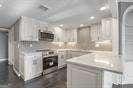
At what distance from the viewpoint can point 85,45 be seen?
6246 millimetres

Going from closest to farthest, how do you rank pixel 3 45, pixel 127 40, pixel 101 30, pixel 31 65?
pixel 127 40 → pixel 31 65 → pixel 101 30 → pixel 3 45

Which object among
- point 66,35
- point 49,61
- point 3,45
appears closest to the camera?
point 49,61

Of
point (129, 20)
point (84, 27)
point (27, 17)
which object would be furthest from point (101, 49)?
point (129, 20)

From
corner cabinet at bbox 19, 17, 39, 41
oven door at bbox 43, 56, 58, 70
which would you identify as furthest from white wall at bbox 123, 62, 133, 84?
corner cabinet at bbox 19, 17, 39, 41

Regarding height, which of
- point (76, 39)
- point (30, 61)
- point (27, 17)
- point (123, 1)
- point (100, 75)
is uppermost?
point (27, 17)

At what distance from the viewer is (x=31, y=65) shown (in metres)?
3.74

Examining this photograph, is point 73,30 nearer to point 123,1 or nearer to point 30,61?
point 30,61

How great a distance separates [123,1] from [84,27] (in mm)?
4697

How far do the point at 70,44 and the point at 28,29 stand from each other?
A: 3.39 m

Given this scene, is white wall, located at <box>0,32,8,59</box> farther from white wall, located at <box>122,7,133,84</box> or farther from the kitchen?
white wall, located at <box>122,7,133,84</box>

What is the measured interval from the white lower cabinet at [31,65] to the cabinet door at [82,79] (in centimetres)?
227

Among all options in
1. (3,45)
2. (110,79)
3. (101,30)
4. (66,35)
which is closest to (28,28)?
(66,35)

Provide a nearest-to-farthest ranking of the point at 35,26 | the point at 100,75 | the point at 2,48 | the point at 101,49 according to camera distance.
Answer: the point at 100,75 → the point at 35,26 → the point at 101,49 → the point at 2,48

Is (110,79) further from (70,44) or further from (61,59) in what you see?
(70,44)
